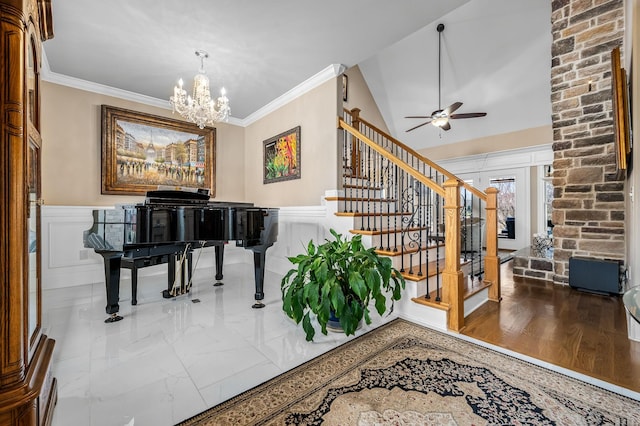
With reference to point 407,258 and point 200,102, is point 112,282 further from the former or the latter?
point 407,258

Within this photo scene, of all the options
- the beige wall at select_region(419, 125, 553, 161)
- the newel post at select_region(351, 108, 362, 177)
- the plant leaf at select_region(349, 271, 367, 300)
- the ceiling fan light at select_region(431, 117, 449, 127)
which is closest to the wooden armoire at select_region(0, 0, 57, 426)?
the plant leaf at select_region(349, 271, 367, 300)

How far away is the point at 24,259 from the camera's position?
2.94 feet

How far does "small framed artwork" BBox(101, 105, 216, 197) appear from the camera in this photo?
12.1 feet

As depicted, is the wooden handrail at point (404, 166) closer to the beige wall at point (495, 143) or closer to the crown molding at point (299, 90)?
the crown molding at point (299, 90)

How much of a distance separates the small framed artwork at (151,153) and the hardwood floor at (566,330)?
13.5ft

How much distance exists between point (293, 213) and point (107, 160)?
257cm

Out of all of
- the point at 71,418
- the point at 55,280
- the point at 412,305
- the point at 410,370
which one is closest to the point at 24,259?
the point at 71,418

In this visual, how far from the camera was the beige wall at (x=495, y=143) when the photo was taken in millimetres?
5749

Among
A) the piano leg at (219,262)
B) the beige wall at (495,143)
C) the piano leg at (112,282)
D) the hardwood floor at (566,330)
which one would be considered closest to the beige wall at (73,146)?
the piano leg at (219,262)

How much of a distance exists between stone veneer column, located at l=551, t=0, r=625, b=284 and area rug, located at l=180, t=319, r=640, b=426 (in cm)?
276

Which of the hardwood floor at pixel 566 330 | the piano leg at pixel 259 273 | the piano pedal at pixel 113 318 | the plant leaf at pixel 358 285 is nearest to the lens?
the hardwood floor at pixel 566 330

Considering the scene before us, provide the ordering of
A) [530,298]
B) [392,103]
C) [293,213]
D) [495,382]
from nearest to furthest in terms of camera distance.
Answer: [495,382] < [530,298] < [293,213] < [392,103]

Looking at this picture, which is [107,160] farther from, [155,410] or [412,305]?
[412,305]

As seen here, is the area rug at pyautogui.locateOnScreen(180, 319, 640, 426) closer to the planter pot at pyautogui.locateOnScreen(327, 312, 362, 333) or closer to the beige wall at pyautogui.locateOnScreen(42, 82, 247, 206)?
the planter pot at pyautogui.locateOnScreen(327, 312, 362, 333)
